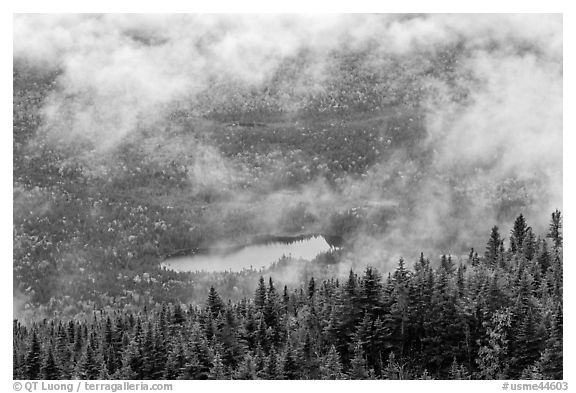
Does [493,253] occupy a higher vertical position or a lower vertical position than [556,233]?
lower

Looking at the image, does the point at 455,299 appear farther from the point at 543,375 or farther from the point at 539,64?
the point at 539,64

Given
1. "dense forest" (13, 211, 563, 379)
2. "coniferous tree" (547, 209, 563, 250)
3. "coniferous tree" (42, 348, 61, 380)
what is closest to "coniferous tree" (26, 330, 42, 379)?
"dense forest" (13, 211, 563, 379)

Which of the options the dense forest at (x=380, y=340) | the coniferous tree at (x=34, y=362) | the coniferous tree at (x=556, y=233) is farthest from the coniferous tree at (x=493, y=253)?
the coniferous tree at (x=34, y=362)

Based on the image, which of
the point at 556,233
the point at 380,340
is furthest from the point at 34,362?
the point at 556,233

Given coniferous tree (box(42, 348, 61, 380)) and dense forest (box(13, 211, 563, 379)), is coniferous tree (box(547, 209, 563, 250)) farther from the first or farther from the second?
coniferous tree (box(42, 348, 61, 380))

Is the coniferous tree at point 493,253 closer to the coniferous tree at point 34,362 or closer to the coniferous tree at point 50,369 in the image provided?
the coniferous tree at point 50,369

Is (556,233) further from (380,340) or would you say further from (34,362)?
(34,362)

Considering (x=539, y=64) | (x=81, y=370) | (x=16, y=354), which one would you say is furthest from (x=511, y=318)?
(x=539, y=64)
